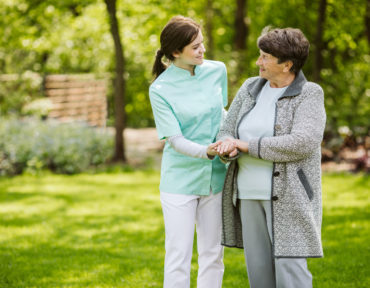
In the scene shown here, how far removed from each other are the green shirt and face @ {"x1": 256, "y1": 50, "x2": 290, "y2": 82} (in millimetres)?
377

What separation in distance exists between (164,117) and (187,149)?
227mm

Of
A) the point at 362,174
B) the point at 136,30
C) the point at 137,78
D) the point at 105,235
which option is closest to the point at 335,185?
the point at 362,174

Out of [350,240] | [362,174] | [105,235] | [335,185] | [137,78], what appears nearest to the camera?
[350,240]

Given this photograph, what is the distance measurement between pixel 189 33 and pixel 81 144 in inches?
271

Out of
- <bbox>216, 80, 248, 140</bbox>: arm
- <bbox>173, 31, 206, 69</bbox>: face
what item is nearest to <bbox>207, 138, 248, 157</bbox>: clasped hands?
<bbox>216, 80, 248, 140</bbox>: arm

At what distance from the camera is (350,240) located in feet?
17.6

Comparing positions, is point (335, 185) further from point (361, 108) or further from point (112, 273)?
point (112, 273)

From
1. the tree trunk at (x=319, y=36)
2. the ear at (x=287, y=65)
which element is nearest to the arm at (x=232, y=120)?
the ear at (x=287, y=65)

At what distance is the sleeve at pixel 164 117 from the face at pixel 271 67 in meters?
0.56

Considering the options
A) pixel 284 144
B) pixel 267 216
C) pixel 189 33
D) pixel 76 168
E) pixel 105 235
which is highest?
pixel 189 33

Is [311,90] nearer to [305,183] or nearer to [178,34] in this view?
[305,183]

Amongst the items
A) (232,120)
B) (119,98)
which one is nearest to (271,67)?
(232,120)

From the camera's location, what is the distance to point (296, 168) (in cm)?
297

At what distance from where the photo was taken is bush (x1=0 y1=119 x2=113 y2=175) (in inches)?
368
